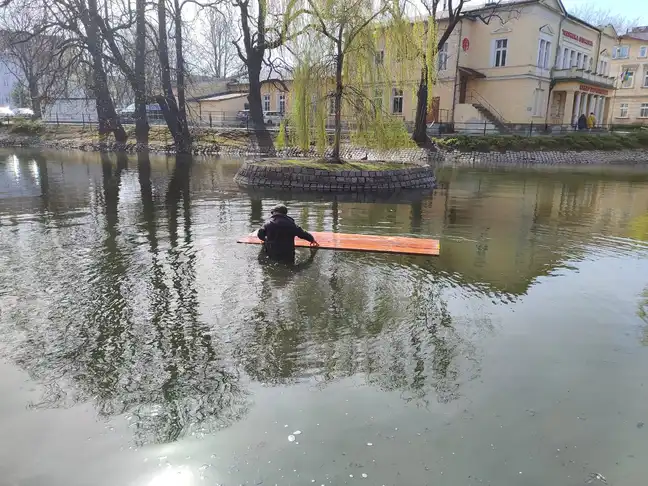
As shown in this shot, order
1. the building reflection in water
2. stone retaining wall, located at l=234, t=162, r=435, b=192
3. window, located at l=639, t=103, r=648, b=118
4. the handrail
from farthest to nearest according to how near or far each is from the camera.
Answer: window, located at l=639, t=103, r=648, b=118 < the handrail < stone retaining wall, located at l=234, t=162, r=435, b=192 < the building reflection in water

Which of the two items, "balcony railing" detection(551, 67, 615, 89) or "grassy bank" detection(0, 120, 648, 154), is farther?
"balcony railing" detection(551, 67, 615, 89)

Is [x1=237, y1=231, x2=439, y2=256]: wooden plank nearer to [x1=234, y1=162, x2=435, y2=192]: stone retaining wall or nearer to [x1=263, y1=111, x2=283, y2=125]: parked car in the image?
[x1=234, y1=162, x2=435, y2=192]: stone retaining wall

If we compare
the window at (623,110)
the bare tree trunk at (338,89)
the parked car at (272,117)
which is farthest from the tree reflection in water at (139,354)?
the window at (623,110)

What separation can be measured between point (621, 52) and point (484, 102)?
92.7 ft

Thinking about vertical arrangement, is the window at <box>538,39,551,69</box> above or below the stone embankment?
above

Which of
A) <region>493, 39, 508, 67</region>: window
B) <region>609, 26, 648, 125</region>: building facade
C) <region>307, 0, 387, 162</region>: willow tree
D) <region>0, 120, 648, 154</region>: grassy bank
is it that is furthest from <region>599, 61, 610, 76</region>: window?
<region>307, 0, 387, 162</region>: willow tree

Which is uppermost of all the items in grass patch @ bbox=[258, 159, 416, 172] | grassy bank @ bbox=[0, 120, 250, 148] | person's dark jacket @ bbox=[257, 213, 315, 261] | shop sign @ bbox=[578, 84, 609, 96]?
shop sign @ bbox=[578, 84, 609, 96]

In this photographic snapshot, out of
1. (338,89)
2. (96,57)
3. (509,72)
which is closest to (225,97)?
(509,72)

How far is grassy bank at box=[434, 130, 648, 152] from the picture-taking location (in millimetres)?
31188

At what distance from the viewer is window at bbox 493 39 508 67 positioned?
1512 inches

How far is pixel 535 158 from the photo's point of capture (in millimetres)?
30250

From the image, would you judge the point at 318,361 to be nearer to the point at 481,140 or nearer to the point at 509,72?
the point at 481,140

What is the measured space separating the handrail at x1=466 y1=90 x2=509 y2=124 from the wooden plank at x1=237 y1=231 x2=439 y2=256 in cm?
3192

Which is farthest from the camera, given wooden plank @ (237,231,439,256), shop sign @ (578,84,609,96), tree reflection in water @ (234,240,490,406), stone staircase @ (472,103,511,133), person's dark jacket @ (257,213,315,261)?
shop sign @ (578,84,609,96)
